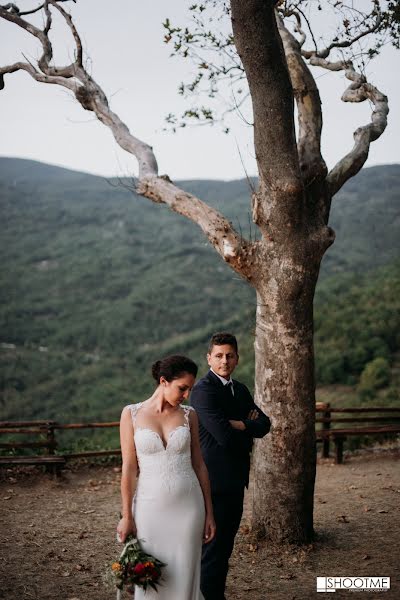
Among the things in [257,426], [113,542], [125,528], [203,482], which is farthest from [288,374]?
[113,542]

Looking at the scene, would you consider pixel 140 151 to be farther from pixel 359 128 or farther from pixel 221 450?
pixel 221 450

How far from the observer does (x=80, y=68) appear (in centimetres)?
762

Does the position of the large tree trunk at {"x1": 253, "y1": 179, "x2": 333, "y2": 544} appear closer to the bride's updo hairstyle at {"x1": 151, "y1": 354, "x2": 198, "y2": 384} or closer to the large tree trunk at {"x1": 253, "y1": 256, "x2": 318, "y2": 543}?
the large tree trunk at {"x1": 253, "y1": 256, "x2": 318, "y2": 543}

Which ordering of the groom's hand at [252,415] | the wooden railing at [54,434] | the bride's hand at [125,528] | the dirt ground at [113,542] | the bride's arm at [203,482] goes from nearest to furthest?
the bride's hand at [125,528] → the bride's arm at [203,482] → the groom's hand at [252,415] → the dirt ground at [113,542] → the wooden railing at [54,434]

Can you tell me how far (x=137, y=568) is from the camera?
348cm

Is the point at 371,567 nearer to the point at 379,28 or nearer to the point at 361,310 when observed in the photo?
the point at 379,28

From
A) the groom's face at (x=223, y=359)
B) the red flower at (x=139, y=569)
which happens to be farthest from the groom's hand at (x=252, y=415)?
the red flower at (x=139, y=569)

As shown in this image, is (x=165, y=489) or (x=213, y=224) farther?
(x=213, y=224)

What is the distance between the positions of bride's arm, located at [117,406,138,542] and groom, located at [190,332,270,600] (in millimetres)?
811

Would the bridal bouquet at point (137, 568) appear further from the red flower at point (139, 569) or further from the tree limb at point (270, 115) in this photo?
the tree limb at point (270, 115)

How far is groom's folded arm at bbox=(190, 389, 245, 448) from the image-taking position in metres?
4.30

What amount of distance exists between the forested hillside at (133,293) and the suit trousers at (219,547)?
6032 mm

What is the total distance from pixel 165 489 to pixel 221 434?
779mm

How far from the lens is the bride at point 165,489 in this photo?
364cm
